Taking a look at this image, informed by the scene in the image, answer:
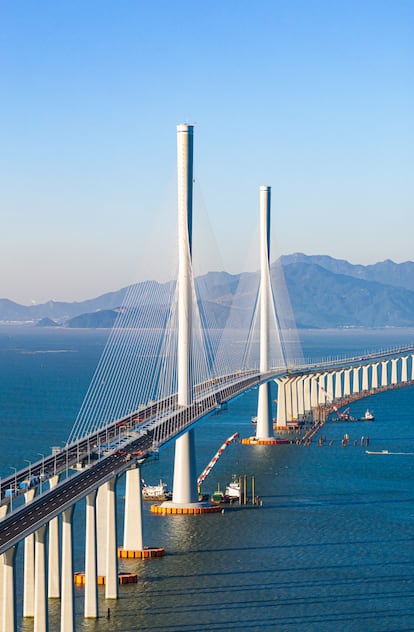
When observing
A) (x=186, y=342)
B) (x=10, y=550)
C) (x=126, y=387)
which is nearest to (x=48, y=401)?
(x=126, y=387)

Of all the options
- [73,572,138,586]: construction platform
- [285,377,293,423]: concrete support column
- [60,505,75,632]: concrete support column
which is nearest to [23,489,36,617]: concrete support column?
[60,505,75,632]: concrete support column

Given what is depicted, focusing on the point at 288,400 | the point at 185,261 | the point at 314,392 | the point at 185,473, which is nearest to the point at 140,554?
the point at 185,473

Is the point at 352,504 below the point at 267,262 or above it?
below

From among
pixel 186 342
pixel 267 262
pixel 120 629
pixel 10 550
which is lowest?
pixel 120 629

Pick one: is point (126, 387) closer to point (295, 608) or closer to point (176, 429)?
point (176, 429)

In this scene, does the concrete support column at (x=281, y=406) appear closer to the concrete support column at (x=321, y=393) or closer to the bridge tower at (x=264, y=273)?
the bridge tower at (x=264, y=273)
